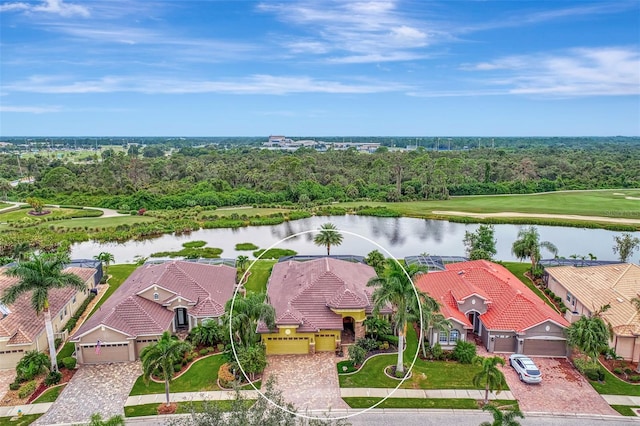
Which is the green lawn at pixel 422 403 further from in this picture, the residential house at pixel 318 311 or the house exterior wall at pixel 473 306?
the house exterior wall at pixel 473 306

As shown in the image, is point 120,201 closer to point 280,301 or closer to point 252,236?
point 252,236

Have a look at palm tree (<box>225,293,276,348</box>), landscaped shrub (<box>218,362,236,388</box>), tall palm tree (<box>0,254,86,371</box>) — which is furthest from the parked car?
tall palm tree (<box>0,254,86,371</box>)

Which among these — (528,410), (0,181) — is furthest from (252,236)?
(0,181)

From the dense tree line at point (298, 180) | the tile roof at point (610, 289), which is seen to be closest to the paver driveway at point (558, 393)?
the tile roof at point (610, 289)

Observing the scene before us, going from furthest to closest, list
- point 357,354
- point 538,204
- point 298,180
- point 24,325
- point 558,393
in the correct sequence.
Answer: point 298,180 < point 538,204 < point 24,325 < point 357,354 < point 558,393

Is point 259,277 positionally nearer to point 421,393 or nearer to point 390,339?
point 390,339

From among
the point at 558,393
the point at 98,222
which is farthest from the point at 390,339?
the point at 98,222

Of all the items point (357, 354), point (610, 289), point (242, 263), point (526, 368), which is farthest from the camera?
point (242, 263)
